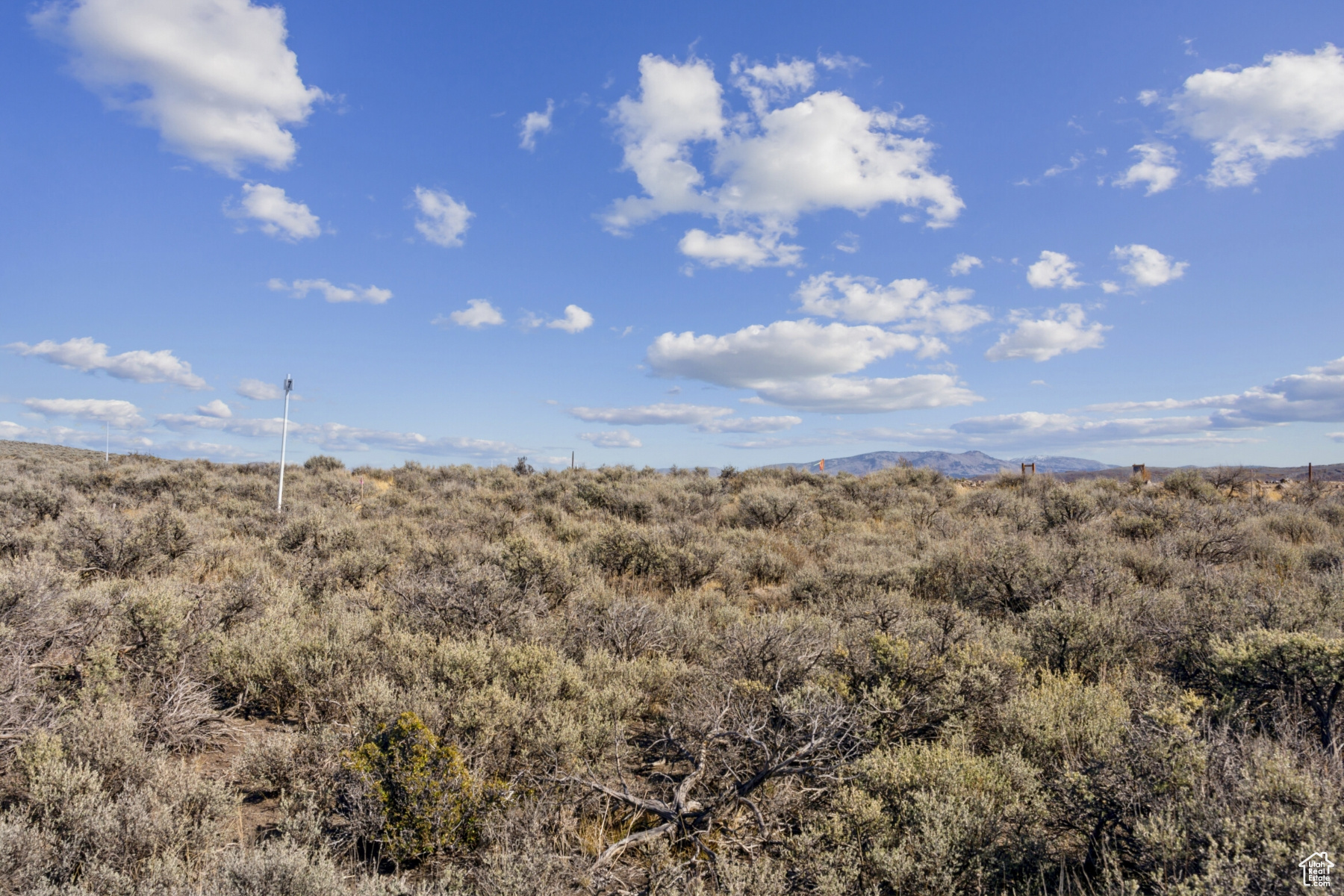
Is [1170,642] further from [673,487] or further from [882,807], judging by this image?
[673,487]

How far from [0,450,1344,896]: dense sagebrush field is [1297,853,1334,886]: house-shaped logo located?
0.04m

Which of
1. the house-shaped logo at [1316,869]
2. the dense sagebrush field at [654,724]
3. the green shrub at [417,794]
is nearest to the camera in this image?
the house-shaped logo at [1316,869]

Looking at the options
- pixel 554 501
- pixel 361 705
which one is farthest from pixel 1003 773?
pixel 554 501

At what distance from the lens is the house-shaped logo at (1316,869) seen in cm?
208

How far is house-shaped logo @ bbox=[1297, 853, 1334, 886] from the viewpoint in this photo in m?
2.08

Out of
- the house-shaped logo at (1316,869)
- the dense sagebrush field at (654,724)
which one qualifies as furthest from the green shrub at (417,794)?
the house-shaped logo at (1316,869)

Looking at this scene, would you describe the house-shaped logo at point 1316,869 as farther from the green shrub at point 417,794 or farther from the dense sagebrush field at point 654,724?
→ the green shrub at point 417,794

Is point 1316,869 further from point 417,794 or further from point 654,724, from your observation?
point 417,794

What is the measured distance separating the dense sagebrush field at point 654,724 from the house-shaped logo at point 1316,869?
0.04 m

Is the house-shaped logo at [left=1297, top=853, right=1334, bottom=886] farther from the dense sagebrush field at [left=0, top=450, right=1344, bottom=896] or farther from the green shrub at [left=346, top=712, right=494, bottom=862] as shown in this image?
the green shrub at [left=346, top=712, right=494, bottom=862]

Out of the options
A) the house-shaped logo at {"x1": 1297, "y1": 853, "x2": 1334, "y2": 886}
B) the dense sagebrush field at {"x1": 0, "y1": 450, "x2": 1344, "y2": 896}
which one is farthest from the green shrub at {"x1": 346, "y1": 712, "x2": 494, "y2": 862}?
the house-shaped logo at {"x1": 1297, "y1": 853, "x2": 1334, "y2": 886}

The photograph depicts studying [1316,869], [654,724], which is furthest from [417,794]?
[1316,869]

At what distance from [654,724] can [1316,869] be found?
3.86 meters

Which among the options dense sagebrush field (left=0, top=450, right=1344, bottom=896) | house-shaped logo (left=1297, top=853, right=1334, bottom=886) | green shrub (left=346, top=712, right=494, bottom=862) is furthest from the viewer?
green shrub (left=346, top=712, right=494, bottom=862)
